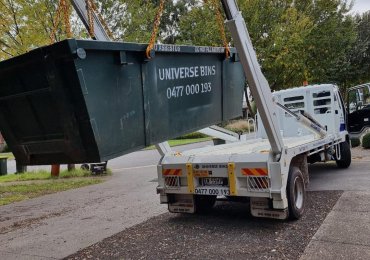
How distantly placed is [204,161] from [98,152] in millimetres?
2644

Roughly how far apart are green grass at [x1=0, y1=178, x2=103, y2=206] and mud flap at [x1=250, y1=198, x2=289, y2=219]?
651 cm

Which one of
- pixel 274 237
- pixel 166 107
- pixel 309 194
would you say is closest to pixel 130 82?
pixel 166 107

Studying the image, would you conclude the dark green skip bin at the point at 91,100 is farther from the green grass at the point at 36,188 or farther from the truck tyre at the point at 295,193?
the green grass at the point at 36,188

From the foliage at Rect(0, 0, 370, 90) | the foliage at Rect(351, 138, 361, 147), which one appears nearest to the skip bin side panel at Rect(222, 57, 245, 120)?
the foliage at Rect(0, 0, 370, 90)

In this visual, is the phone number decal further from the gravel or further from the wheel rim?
the wheel rim

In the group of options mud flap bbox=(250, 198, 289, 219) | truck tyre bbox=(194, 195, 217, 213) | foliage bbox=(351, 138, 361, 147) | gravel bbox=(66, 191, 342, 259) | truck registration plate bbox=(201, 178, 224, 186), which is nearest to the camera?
gravel bbox=(66, 191, 342, 259)

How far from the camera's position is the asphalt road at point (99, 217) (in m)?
5.72

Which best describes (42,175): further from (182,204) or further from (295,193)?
(295,193)

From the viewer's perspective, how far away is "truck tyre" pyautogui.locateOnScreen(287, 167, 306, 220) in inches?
230

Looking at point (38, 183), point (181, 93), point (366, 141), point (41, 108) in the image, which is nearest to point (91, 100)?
point (41, 108)

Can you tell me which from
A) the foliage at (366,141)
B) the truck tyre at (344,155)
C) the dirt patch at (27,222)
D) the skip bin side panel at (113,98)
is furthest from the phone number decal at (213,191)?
the foliage at (366,141)

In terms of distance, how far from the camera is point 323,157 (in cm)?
895

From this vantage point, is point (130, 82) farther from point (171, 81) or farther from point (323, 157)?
point (323, 157)

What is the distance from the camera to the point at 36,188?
37.9 feet
